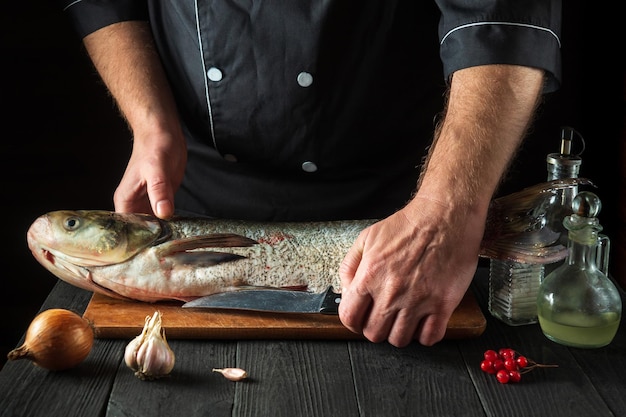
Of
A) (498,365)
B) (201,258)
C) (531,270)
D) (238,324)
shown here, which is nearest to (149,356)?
(238,324)

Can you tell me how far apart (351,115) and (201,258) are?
0.44 metres

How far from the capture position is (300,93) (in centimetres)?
168

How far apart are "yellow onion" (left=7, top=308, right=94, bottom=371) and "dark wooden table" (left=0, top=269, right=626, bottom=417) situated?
2 centimetres

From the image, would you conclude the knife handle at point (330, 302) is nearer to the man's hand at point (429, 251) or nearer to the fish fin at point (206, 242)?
the man's hand at point (429, 251)

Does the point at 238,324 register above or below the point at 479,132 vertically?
below

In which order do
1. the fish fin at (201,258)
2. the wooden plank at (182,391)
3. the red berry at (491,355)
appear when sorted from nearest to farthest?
the wooden plank at (182,391) < the red berry at (491,355) < the fish fin at (201,258)

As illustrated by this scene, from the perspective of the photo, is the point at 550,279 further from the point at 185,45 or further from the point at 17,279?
the point at 17,279

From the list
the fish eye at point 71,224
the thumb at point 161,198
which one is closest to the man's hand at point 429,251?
the thumb at point 161,198

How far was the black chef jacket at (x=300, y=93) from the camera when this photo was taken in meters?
1.64

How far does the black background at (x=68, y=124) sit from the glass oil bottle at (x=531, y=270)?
0.97m

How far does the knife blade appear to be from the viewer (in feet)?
4.58

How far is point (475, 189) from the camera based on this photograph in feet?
4.40

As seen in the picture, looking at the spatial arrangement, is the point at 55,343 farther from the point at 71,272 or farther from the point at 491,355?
the point at 491,355

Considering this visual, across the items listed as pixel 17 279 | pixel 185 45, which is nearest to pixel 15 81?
pixel 17 279
